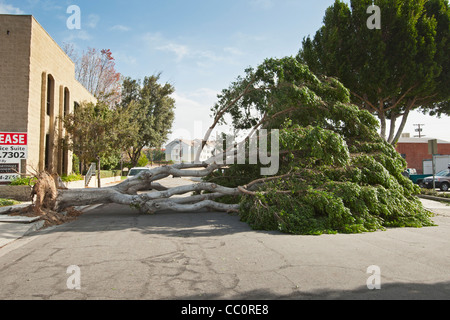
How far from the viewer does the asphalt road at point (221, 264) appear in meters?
4.16

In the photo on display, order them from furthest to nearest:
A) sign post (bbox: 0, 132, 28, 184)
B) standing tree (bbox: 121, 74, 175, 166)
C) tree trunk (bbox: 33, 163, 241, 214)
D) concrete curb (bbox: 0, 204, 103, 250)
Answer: standing tree (bbox: 121, 74, 175, 166) → sign post (bbox: 0, 132, 28, 184) → tree trunk (bbox: 33, 163, 241, 214) → concrete curb (bbox: 0, 204, 103, 250)

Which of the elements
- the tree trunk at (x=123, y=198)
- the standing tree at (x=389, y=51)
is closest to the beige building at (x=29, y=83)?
the tree trunk at (x=123, y=198)

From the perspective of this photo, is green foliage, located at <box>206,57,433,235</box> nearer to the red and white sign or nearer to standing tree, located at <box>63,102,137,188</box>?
the red and white sign

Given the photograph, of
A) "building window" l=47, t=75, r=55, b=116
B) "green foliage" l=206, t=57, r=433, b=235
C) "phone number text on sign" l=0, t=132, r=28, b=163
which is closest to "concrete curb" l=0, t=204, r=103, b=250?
"green foliage" l=206, t=57, r=433, b=235

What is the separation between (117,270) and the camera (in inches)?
198

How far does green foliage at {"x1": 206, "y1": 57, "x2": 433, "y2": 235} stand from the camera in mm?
8688

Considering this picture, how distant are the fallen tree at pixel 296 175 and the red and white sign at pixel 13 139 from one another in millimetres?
5529

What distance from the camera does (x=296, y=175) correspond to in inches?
400

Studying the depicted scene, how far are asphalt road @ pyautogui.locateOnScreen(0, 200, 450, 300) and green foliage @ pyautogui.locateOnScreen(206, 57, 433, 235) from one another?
70cm

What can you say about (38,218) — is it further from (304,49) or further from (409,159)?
(409,159)

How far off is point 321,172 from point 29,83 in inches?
562

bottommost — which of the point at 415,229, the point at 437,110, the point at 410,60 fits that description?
the point at 415,229

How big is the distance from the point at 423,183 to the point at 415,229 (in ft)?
60.8
